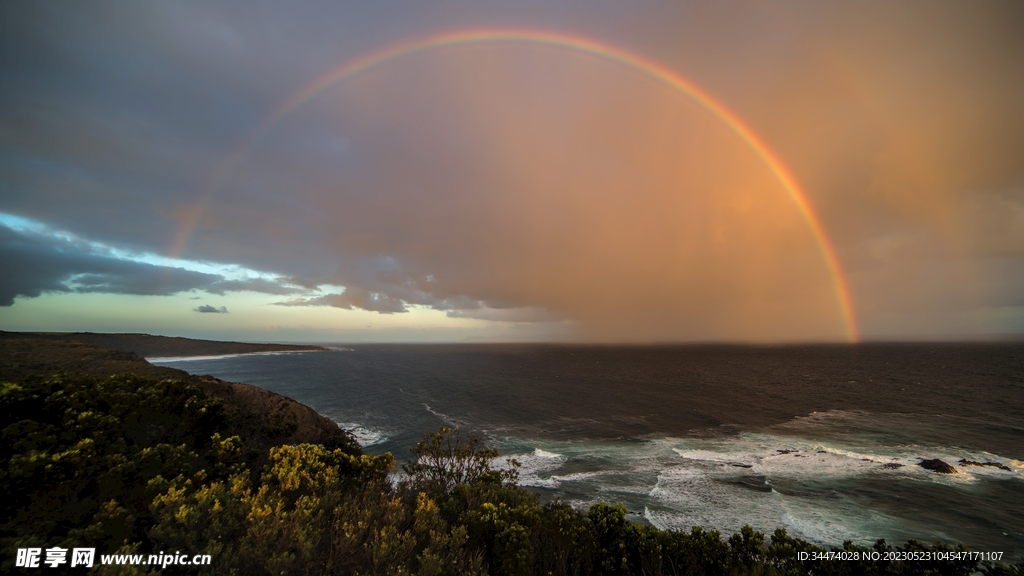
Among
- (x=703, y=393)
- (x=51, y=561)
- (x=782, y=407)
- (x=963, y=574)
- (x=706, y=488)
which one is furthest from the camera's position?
(x=703, y=393)

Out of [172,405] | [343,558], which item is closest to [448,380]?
[172,405]

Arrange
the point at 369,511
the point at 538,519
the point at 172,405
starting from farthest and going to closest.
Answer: the point at 172,405 → the point at 538,519 → the point at 369,511

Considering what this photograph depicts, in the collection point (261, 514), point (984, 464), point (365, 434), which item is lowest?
point (365, 434)

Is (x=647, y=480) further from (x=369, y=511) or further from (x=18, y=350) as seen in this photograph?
(x=18, y=350)

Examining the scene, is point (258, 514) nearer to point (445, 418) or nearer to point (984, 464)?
point (445, 418)

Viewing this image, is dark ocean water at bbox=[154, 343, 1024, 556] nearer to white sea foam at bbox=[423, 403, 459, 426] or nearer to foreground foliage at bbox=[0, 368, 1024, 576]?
white sea foam at bbox=[423, 403, 459, 426]

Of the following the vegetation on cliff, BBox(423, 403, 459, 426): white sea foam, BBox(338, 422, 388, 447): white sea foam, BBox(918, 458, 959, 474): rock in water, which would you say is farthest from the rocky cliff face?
BBox(918, 458, 959, 474): rock in water

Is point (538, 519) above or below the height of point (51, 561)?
below

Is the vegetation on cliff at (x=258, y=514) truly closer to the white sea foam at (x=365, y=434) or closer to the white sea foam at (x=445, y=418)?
the white sea foam at (x=365, y=434)

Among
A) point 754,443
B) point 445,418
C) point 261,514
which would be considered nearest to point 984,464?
point 754,443
